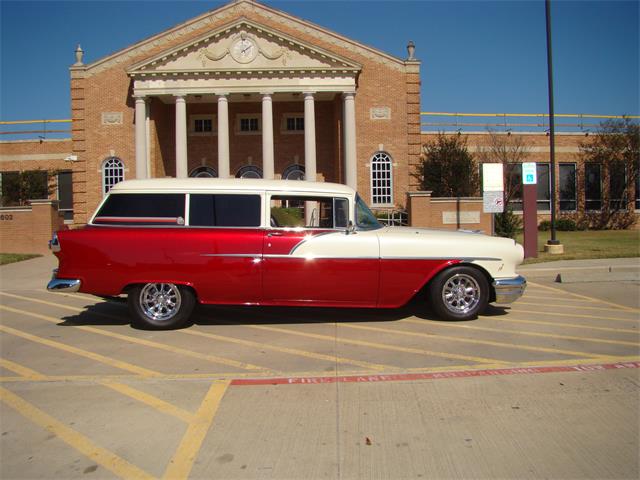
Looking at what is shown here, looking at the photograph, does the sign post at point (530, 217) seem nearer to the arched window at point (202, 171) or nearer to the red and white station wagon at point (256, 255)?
the red and white station wagon at point (256, 255)

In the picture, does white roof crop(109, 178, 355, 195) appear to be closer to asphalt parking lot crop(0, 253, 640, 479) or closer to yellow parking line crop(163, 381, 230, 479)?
asphalt parking lot crop(0, 253, 640, 479)

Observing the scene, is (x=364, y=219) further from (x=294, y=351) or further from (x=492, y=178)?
(x=492, y=178)

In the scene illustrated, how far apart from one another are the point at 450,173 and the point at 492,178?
917 cm

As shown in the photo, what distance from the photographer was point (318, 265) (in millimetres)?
6734

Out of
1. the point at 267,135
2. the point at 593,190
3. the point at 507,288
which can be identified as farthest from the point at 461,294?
the point at 593,190

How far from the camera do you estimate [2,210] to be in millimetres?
18844

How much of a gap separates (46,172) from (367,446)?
32.4 m

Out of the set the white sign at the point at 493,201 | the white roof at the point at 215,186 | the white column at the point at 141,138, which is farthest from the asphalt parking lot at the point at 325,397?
the white column at the point at 141,138

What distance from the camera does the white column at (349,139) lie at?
2530cm

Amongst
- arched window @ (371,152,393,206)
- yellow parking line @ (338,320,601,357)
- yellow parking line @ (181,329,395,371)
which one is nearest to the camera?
yellow parking line @ (181,329,395,371)

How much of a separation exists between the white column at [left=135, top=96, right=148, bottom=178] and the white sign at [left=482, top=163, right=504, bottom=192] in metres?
16.7

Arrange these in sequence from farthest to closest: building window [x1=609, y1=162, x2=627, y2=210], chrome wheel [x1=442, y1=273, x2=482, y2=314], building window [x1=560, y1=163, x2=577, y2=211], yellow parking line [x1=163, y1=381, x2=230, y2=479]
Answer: building window [x1=560, y1=163, x2=577, y2=211]
building window [x1=609, y1=162, x2=627, y2=210]
chrome wheel [x1=442, y1=273, x2=482, y2=314]
yellow parking line [x1=163, y1=381, x2=230, y2=479]

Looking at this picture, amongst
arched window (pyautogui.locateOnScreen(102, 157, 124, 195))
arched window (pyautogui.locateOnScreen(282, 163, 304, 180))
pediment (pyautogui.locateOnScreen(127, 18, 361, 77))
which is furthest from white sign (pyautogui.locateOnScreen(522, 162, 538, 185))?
arched window (pyautogui.locateOnScreen(102, 157, 124, 195))

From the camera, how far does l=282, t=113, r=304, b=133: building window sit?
28.9m
